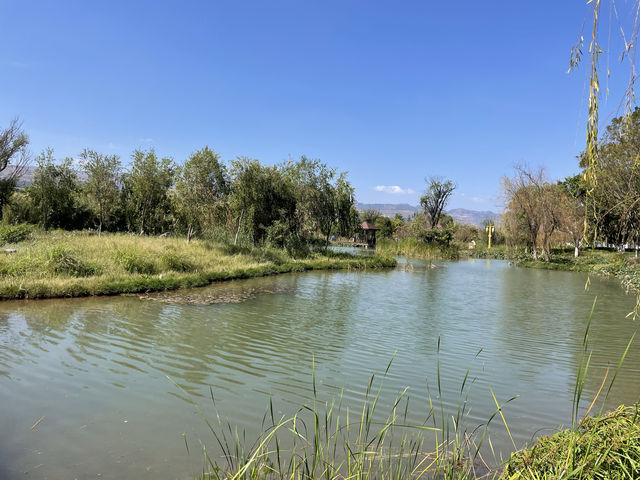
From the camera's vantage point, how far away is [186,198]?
2119 cm

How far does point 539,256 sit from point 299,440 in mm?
36928

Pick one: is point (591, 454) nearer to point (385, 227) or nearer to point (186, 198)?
point (186, 198)

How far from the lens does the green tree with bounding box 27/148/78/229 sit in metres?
24.4

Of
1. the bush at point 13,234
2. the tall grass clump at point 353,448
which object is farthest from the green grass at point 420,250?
the tall grass clump at point 353,448

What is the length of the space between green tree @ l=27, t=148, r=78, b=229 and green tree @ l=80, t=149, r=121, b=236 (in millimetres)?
2523

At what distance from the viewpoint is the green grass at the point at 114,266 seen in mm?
11164

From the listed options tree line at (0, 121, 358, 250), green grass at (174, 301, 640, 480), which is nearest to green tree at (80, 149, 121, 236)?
tree line at (0, 121, 358, 250)

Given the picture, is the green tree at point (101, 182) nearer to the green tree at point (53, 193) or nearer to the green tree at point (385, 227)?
the green tree at point (53, 193)

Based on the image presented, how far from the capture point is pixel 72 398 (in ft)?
15.2

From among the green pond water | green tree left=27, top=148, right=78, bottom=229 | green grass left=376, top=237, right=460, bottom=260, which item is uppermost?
green tree left=27, top=148, right=78, bottom=229

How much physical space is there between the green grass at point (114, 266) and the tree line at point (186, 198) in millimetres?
3303

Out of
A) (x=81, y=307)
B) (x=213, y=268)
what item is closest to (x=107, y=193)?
(x=213, y=268)

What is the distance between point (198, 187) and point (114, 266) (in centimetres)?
865

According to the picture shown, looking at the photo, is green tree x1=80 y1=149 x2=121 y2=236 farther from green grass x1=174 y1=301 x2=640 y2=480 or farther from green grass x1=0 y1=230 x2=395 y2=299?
green grass x1=174 y1=301 x2=640 y2=480
